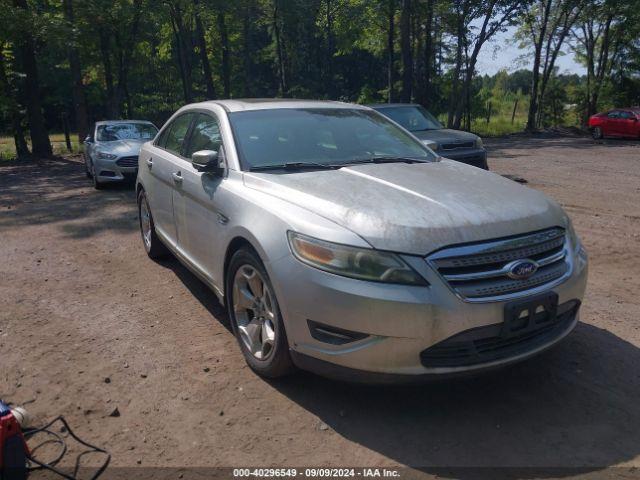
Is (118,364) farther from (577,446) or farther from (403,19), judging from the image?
(403,19)

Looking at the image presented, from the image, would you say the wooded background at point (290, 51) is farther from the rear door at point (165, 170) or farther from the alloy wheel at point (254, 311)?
the alloy wheel at point (254, 311)

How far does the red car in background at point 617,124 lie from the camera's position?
77.0 ft

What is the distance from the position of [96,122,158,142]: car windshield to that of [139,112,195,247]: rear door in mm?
7078

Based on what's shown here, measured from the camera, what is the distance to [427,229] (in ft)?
9.39

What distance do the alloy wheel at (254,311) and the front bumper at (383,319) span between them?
351 mm

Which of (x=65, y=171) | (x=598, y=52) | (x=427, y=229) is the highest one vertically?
(x=598, y=52)

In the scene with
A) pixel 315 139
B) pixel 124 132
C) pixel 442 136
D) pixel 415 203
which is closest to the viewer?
pixel 415 203

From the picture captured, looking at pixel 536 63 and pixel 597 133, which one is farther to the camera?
pixel 536 63

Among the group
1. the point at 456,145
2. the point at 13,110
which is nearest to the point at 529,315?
the point at 456,145

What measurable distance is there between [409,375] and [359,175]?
4.72 ft

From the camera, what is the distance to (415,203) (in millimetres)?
3141

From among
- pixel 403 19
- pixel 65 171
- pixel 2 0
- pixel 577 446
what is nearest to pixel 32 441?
pixel 577 446

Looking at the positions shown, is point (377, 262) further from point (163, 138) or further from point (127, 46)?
point (127, 46)

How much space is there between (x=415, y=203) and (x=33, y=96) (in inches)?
800
